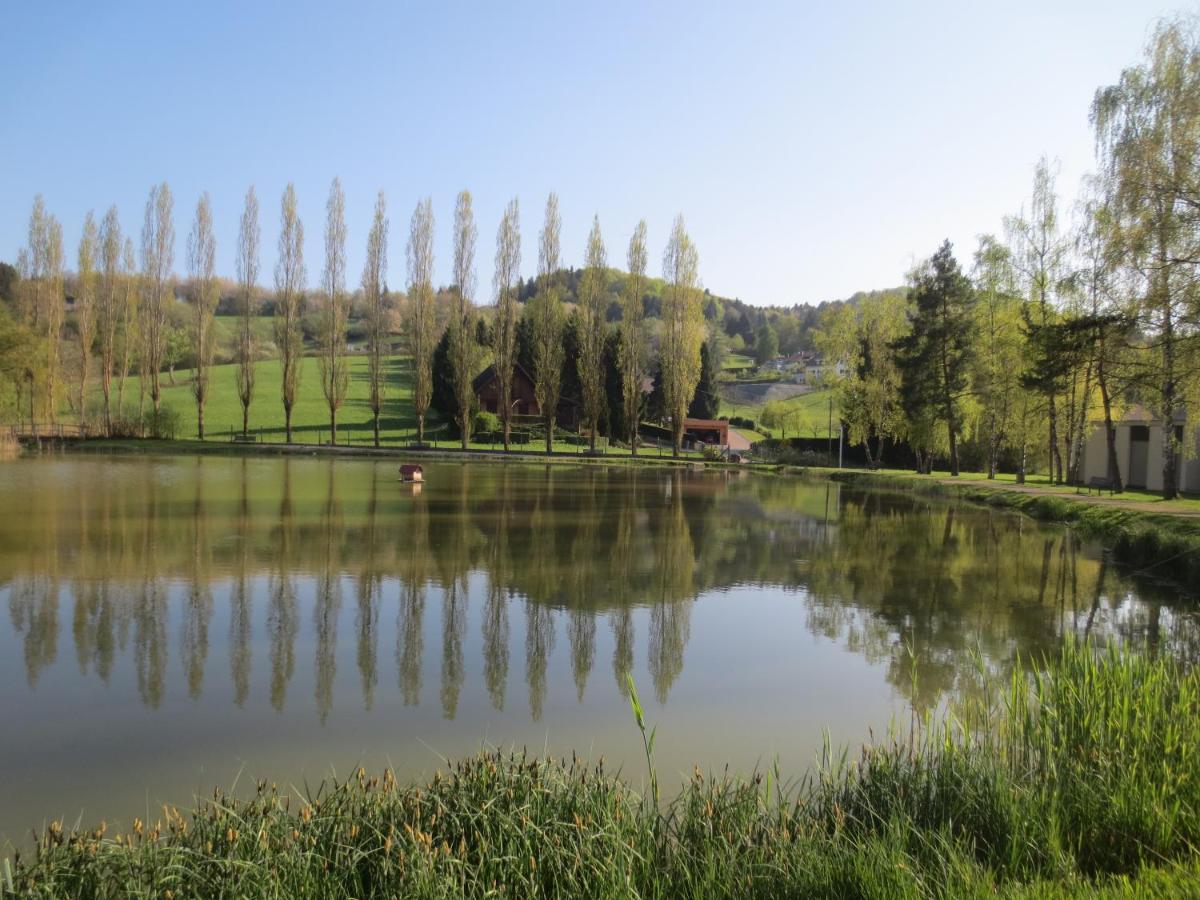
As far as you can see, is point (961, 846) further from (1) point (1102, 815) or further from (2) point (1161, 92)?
(2) point (1161, 92)

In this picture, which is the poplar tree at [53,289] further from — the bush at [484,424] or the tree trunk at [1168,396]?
the tree trunk at [1168,396]

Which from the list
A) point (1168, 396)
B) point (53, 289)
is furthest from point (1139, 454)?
point (53, 289)

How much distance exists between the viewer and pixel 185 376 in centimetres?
7294

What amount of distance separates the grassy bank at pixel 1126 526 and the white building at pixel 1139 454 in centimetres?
525

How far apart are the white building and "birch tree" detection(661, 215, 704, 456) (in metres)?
22.3

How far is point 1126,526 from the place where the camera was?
17.9 meters

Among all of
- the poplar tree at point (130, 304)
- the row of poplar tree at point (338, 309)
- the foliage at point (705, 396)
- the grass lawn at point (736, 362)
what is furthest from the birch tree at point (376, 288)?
the grass lawn at point (736, 362)

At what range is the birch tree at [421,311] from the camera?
2050 inches

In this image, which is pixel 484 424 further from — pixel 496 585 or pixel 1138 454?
pixel 496 585

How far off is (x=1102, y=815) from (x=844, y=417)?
45.0 metres

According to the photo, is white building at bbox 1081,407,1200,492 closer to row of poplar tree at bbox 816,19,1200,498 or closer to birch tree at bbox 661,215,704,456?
row of poplar tree at bbox 816,19,1200,498

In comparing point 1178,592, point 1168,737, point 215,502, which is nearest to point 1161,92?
point 1178,592

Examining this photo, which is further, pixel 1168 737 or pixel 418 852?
pixel 1168 737

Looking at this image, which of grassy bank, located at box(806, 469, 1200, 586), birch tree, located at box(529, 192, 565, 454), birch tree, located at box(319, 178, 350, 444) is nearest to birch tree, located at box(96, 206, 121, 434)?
birch tree, located at box(319, 178, 350, 444)
